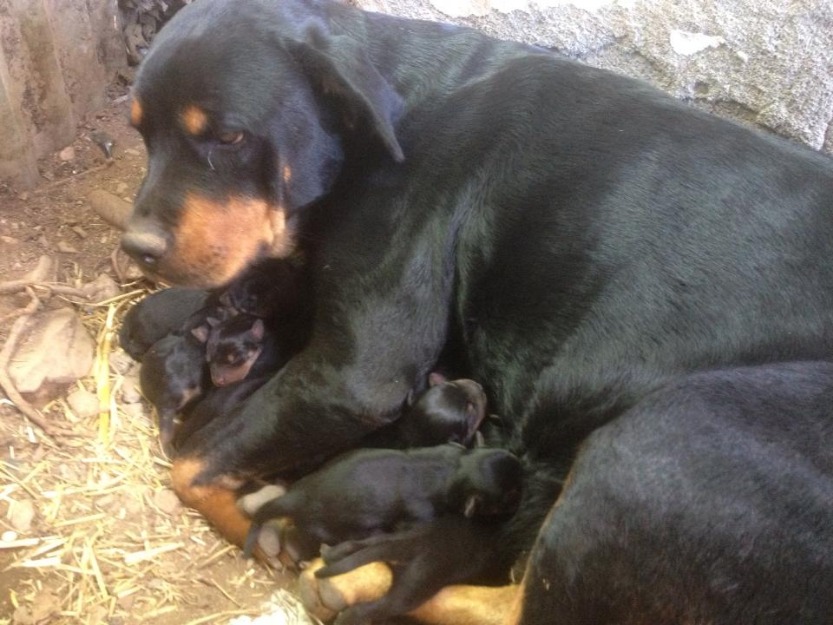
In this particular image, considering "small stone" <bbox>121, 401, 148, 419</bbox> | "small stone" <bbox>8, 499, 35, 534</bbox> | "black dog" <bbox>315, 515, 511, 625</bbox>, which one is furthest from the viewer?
"small stone" <bbox>121, 401, 148, 419</bbox>

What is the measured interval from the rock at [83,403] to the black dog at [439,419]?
1015mm

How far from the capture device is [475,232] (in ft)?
8.50

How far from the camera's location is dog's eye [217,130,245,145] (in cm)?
239

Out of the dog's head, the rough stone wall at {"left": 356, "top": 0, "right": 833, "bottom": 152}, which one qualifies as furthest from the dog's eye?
the rough stone wall at {"left": 356, "top": 0, "right": 833, "bottom": 152}

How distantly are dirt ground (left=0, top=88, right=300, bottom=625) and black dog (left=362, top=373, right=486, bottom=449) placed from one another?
0.56 meters

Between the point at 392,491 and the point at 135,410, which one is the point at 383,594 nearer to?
the point at 392,491

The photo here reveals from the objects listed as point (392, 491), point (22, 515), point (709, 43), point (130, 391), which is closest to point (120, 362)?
point (130, 391)

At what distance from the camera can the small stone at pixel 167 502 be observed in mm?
2799

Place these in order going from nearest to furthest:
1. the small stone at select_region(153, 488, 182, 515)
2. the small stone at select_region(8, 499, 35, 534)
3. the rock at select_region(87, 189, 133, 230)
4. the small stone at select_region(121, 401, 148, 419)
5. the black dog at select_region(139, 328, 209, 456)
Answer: the small stone at select_region(8, 499, 35, 534) < the small stone at select_region(153, 488, 182, 515) < the black dog at select_region(139, 328, 209, 456) < the small stone at select_region(121, 401, 148, 419) < the rock at select_region(87, 189, 133, 230)

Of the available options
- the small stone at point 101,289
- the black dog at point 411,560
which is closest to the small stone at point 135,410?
the small stone at point 101,289

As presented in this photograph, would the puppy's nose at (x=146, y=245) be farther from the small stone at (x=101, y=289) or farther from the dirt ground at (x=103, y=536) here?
the small stone at (x=101, y=289)

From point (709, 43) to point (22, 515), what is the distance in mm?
2999

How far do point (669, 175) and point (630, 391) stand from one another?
2.08 feet

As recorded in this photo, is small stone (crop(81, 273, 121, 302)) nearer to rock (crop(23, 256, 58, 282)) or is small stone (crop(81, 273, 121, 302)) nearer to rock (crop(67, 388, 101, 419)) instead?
rock (crop(23, 256, 58, 282))
